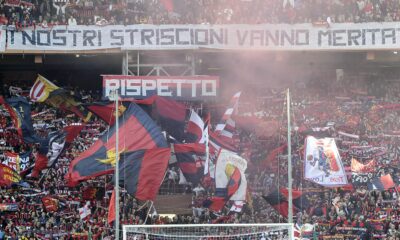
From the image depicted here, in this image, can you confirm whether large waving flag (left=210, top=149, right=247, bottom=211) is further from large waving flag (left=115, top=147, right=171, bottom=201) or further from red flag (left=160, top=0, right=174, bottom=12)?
red flag (left=160, top=0, right=174, bottom=12)

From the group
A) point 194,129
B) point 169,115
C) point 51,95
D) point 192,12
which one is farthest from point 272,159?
point 51,95

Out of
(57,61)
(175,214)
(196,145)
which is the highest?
(57,61)

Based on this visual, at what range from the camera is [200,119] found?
33938 mm

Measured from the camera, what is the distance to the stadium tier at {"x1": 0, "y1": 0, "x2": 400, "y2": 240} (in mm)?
31672

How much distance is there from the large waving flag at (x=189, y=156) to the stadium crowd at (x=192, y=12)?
6.57 m

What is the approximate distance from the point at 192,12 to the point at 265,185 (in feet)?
26.5

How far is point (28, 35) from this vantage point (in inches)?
1458

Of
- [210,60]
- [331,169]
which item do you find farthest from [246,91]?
[331,169]

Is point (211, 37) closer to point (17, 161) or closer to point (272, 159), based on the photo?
point (272, 159)

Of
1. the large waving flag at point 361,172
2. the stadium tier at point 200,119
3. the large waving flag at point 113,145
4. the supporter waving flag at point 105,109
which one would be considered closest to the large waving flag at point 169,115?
the stadium tier at point 200,119

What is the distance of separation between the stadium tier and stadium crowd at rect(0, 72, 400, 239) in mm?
57

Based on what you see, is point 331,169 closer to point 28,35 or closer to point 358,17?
point 358,17

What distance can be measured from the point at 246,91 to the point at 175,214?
8.00m

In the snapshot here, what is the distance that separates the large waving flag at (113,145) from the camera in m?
31.2
